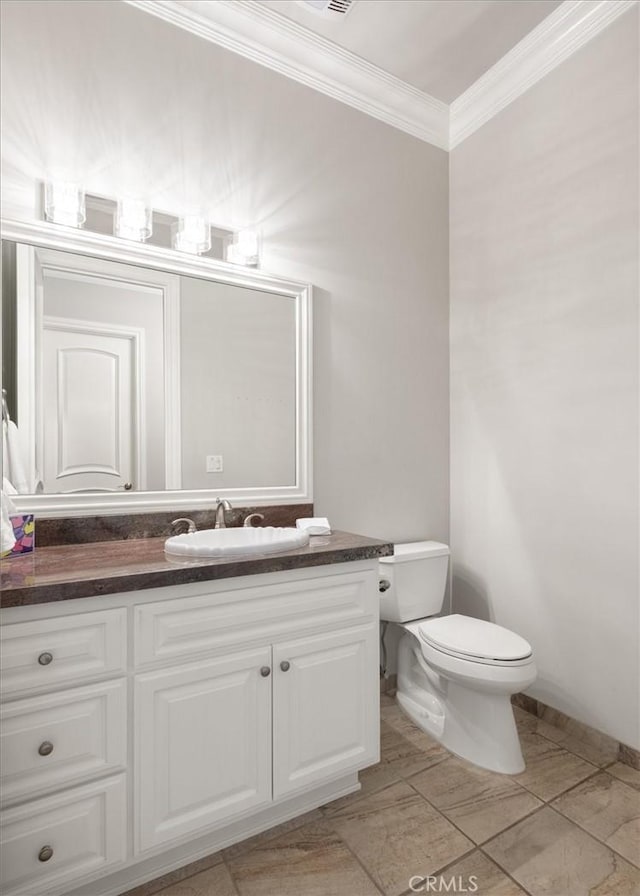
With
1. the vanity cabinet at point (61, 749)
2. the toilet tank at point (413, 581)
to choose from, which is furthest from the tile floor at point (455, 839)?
the toilet tank at point (413, 581)

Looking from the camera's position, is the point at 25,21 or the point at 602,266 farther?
the point at 602,266

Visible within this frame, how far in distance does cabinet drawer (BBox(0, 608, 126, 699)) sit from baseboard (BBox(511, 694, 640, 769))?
1.80 meters

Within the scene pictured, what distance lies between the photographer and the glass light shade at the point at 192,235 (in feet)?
6.16

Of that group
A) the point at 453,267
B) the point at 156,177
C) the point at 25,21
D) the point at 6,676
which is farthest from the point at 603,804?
the point at 25,21

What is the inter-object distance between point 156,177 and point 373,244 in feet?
3.32

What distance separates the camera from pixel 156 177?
1.85 metres

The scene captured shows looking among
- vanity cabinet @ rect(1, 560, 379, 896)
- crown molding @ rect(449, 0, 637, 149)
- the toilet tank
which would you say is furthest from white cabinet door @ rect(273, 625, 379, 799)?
crown molding @ rect(449, 0, 637, 149)

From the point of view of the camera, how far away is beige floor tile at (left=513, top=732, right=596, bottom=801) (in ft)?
5.64

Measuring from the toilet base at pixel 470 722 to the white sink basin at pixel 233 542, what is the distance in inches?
34.5

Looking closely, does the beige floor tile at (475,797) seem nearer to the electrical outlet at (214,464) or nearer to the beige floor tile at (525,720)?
the beige floor tile at (525,720)

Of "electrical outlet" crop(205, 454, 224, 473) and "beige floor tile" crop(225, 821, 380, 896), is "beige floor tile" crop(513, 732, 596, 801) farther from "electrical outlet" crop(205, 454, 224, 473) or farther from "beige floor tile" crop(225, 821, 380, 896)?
"electrical outlet" crop(205, 454, 224, 473)

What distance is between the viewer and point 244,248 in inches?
78.9

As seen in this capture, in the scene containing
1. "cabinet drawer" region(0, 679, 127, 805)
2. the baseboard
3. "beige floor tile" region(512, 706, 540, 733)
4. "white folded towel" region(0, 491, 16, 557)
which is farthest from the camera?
"beige floor tile" region(512, 706, 540, 733)

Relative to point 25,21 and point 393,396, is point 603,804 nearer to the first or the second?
point 393,396
